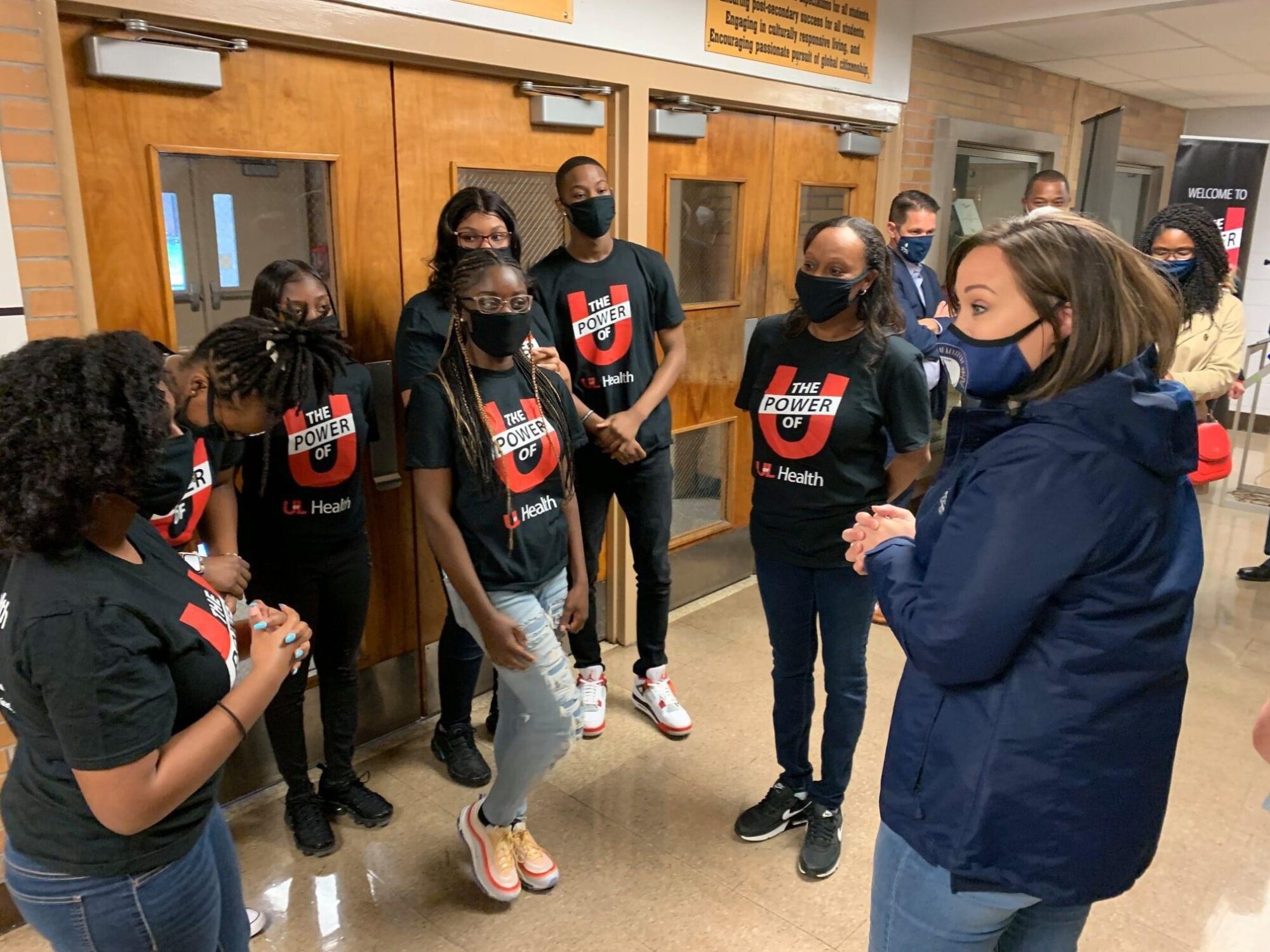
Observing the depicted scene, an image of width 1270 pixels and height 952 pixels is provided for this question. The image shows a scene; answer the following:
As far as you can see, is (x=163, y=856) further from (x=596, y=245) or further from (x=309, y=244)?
(x=596, y=245)

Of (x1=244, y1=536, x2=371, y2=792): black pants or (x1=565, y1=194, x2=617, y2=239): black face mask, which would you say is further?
(x1=565, y1=194, x2=617, y2=239): black face mask

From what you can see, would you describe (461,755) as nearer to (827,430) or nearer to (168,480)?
(827,430)

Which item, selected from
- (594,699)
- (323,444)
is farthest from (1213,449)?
(323,444)

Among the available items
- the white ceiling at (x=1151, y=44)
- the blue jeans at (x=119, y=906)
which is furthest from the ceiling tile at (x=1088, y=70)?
the blue jeans at (x=119, y=906)

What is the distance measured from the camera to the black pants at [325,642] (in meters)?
2.33

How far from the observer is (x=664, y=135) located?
3451 millimetres

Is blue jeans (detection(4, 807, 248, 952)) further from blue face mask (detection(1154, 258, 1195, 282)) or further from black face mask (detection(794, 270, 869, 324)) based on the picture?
blue face mask (detection(1154, 258, 1195, 282))

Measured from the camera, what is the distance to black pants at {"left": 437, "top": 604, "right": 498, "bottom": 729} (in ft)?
8.88

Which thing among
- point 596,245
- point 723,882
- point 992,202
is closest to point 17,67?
point 596,245

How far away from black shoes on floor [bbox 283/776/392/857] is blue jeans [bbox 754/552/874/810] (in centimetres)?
116

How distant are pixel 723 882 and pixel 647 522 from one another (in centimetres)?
116

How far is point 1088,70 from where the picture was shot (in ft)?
18.4

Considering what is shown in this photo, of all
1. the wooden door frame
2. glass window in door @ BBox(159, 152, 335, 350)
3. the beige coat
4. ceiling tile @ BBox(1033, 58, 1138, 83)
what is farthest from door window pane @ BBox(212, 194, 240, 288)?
ceiling tile @ BBox(1033, 58, 1138, 83)

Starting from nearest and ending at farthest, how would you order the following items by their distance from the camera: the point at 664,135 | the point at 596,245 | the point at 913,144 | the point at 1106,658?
the point at 1106,658
the point at 596,245
the point at 664,135
the point at 913,144
